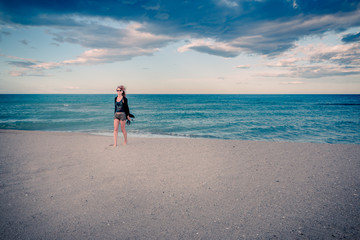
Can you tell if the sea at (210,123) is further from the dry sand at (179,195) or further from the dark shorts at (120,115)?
the dry sand at (179,195)

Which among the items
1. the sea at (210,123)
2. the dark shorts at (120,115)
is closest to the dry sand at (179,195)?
the dark shorts at (120,115)

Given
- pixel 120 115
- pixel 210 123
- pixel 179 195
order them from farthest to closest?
1. pixel 210 123
2. pixel 120 115
3. pixel 179 195

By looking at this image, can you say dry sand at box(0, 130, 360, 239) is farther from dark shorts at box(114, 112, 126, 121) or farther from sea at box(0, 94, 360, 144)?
sea at box(0, 94, 360, 144)

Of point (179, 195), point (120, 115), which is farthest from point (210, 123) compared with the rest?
point (179, 195)

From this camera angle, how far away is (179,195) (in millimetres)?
4219

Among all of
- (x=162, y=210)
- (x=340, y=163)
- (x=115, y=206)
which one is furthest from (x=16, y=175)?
(x=340, y=163)

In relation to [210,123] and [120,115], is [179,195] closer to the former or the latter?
[120,115]

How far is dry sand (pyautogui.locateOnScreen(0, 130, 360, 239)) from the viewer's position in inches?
122

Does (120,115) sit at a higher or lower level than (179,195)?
higher

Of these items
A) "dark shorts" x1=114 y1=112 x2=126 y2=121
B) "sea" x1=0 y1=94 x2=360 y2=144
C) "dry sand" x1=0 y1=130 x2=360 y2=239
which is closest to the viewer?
"dry sand" x1=0 y1=130 x2=360 y2=239

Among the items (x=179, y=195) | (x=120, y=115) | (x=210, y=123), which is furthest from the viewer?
(x=210, y=123)

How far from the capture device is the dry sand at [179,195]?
311 centimetres

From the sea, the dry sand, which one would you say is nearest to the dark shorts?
the dry sand

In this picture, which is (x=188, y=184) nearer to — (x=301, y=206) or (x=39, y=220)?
(x=301, y=206)
